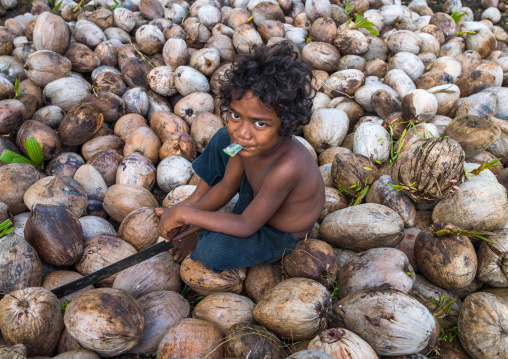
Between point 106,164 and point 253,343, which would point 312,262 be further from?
point 106,164

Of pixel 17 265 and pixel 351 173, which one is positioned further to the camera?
pixel 351 173

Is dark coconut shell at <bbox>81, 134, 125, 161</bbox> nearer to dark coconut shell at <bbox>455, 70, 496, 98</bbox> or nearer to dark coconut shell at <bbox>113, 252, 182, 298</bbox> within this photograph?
dark coconut shell at <bbox>113, 252, 182, 298</bbox>

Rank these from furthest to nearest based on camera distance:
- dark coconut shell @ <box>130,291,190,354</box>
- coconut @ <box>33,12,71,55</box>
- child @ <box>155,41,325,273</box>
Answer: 1. coconut @ <box>33,12,71,55</box>
2. dark coconut shell @ <box>130,291,190,354</box>
3. child @ <box>155,41,325,273</box>

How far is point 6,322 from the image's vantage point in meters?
2.04

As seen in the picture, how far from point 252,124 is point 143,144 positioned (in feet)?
6.67

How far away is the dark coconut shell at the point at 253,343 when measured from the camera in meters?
2.03

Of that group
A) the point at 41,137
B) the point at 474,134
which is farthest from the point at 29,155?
the point at 474,134

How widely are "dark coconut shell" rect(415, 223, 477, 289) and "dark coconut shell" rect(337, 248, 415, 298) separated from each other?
157 millimetres

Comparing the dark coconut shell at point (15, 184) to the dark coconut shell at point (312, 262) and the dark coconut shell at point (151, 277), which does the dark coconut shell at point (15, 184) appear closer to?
the dark coconut shell at point (151, 277)

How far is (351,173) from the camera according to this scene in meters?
3.21

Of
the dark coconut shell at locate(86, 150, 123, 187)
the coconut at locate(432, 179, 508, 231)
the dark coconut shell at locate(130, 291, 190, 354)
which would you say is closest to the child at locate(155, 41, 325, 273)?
the dark coconut shell at locate(130, 291, 190, 354)

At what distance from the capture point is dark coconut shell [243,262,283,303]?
2.53 metres

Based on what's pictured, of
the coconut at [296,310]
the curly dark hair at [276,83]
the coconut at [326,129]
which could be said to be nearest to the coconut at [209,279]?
the coconut at [296,310]

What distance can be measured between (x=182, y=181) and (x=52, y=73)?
2.07m
